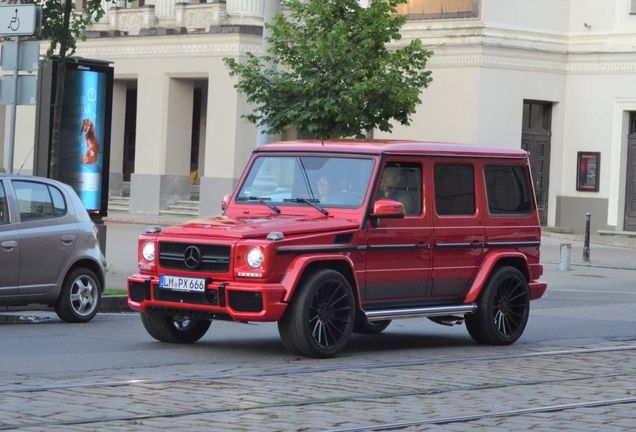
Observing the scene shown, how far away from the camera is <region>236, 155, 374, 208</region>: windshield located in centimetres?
1130

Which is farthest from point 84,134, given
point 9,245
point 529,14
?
point 529,14

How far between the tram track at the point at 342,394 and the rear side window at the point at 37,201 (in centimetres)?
432

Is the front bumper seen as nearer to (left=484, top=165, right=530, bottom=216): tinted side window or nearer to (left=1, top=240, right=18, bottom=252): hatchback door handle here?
(left=1, top=240, right=18, bottom=252): hatchback door handle

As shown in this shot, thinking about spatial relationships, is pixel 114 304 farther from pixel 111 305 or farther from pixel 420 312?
pixel 420 312

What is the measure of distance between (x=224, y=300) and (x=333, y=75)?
1379cm

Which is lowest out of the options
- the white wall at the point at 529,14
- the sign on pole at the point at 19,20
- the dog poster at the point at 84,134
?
the dog poster at the point at 84,134

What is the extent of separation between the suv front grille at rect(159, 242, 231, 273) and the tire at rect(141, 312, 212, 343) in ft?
2.28

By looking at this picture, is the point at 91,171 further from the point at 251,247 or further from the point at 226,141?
the point at 226,141

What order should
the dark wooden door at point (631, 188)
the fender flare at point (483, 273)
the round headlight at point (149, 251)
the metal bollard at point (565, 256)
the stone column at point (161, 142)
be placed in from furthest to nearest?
the stone column at point (161, 142), the dark wooden door at point (631, 188), the metal bollard at point (565, 256), the fender flare at point (483, 273), the round headlight at point (149, 251)

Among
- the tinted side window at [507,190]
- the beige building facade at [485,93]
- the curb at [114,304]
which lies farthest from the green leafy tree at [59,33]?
the beige building facade at [485,93]

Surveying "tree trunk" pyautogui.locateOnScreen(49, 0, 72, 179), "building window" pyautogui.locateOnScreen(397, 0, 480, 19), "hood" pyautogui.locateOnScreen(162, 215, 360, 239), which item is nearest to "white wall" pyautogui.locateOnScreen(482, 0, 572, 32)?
"building window" pyautogui.locateOnScreen(397, 0, 480, 19)

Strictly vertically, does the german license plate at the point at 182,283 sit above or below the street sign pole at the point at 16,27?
below

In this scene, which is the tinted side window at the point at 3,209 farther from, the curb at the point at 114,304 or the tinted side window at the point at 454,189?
the tinted side window at the point at 454,189

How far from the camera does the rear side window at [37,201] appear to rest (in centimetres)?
1309
